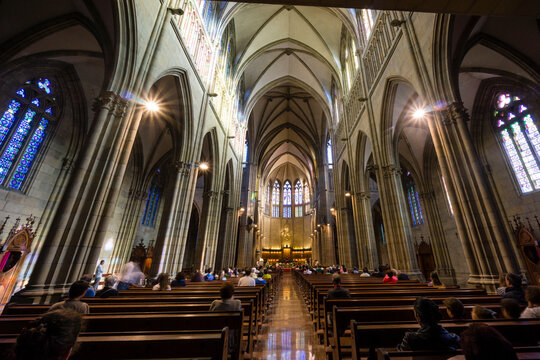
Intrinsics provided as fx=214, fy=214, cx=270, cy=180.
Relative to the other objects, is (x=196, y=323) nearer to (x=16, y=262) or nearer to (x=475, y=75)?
(x=16, y=262)

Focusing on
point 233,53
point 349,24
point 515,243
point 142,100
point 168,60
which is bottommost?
point 515,243

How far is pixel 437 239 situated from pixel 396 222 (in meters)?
7.78

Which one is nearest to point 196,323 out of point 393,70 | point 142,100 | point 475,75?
point 142,100

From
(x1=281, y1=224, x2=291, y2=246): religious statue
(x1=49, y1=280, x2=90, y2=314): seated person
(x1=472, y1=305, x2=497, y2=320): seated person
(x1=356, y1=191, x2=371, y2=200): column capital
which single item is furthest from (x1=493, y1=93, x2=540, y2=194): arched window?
(x1=281, y1=224, x2=291, y2=246): religious statue

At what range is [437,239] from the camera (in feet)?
46.0

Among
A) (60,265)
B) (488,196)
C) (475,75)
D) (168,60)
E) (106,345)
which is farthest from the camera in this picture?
(475,75)

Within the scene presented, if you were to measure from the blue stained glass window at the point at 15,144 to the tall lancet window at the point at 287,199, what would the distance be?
3412cm

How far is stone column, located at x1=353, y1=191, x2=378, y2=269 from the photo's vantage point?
39.3ft

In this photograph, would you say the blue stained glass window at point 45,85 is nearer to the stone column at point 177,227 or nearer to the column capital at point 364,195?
the stone column at point 177,227

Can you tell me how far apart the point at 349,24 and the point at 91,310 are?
660 inches

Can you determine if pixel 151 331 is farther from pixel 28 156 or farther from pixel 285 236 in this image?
pixel 285 236

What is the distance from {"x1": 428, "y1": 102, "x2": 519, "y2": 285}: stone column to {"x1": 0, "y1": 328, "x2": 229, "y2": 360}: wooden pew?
631 centimetres

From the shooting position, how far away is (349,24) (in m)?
13.0

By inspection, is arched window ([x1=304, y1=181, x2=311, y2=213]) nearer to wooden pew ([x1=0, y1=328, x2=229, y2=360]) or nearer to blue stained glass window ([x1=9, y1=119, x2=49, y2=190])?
blue stained glass window ([x1=9, y1=119, x2=49, y2=190])
